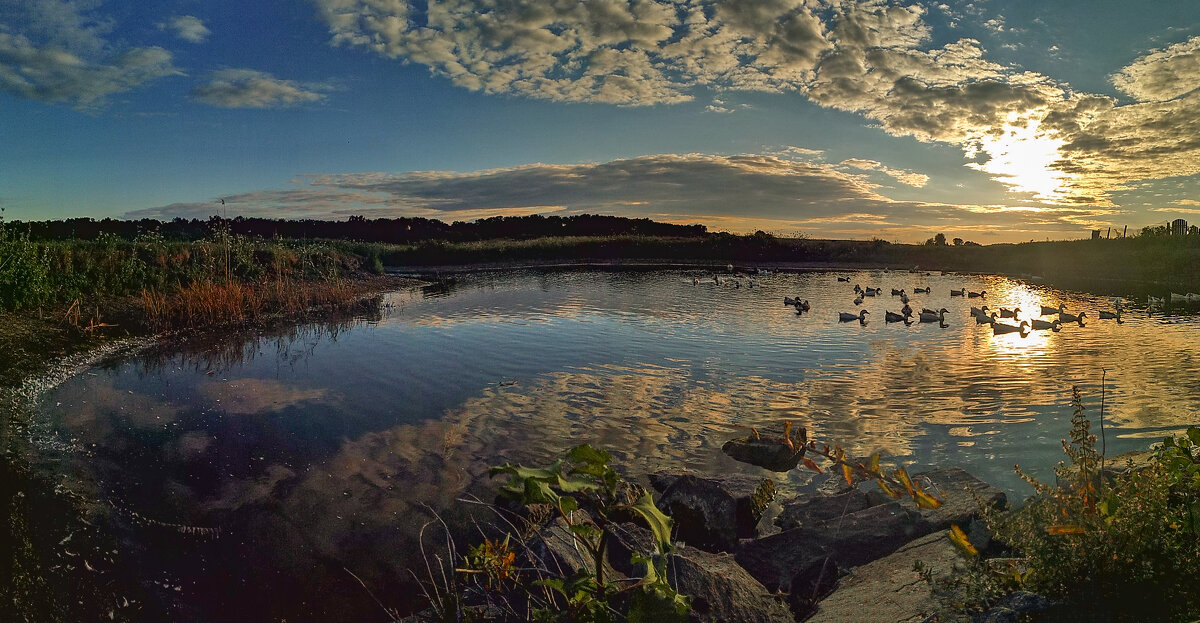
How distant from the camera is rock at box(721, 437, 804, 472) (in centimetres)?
774

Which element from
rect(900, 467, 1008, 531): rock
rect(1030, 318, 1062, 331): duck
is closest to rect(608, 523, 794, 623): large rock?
rect(900, 467, 1008, 531): rock

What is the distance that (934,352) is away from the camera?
51.8 feet

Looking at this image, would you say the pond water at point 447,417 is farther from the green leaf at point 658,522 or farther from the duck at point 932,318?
the green leaf at point 658,522

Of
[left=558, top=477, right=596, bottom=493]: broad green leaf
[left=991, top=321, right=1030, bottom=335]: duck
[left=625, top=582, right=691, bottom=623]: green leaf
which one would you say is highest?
[left=558, top=477, right=596, bottom=493]: broad green leaf

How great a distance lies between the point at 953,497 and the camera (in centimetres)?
595

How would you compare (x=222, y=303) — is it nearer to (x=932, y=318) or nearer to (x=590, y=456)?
(x=590, y=456)

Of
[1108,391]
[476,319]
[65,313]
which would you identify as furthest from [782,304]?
[65,313]

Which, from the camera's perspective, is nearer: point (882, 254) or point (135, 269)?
point (135, 269)

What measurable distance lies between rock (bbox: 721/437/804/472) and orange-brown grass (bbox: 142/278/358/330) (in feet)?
60.2

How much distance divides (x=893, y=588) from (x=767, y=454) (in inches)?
137

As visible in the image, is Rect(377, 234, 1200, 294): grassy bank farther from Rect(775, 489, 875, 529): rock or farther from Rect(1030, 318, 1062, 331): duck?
Rect(775, 489, 875, 529): rock

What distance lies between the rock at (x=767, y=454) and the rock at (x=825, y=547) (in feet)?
6.41

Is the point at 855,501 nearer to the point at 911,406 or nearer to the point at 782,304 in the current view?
the point at 911,406

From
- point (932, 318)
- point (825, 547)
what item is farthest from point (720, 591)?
point (932, 318)
